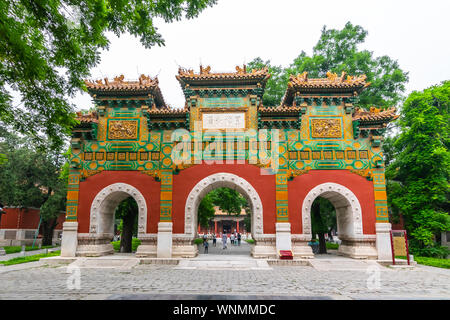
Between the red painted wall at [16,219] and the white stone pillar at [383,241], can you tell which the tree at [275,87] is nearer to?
the white stone pillar at [383,241]

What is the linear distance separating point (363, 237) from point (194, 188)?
8.02 m

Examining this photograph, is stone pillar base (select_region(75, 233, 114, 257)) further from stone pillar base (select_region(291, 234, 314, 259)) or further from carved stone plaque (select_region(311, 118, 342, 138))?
carved stone plaque (select_region(311, 118, 342, 138))

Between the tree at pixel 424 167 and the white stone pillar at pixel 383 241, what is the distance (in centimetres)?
397

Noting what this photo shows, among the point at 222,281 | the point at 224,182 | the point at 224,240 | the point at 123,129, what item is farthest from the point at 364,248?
the point at 123,129

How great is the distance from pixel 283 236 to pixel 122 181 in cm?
798

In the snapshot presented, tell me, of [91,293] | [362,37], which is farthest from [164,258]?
[362,37]

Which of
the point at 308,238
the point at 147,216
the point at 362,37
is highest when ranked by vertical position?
the point at 362,37

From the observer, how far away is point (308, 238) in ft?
43.1

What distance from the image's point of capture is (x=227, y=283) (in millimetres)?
8445

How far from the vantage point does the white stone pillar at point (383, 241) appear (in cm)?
1280

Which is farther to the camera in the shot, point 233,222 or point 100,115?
point 233,222

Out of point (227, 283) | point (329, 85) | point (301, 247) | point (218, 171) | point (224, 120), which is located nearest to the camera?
point (227, 283)

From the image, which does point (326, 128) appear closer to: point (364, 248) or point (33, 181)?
point (364, 248)
